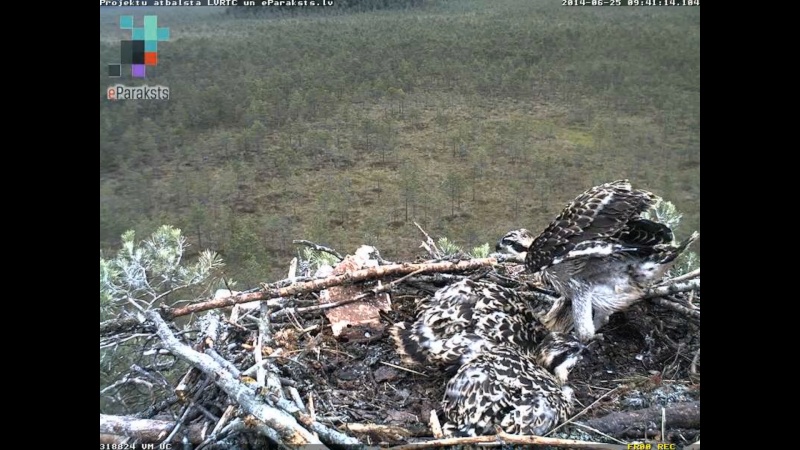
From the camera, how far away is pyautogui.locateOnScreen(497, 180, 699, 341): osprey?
9.11 feet

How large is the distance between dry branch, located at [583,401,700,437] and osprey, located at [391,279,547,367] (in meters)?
0.45

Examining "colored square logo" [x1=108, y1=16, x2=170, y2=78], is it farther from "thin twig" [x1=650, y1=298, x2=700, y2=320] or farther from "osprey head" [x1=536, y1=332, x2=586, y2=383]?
"thin twig" [x1=650, y1=298, x2=700, y2=320]

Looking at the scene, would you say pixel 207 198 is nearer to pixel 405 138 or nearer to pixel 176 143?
pixel 176 143

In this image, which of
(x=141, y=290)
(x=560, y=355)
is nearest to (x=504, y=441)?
(x=560, y=355)

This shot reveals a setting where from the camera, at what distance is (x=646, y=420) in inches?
103

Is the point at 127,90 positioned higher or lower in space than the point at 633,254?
higher

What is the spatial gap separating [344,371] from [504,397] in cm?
71

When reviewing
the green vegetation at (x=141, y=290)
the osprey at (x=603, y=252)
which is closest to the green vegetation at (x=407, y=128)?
the green vegetation at (x=141, y=290)

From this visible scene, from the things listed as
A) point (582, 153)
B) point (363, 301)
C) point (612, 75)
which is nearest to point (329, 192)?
point (363, 301)

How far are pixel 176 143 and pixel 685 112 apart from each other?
2.65 meters

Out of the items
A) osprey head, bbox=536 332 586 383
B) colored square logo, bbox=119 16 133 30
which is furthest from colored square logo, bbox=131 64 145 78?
osprey head, bbox=536 332 586 383

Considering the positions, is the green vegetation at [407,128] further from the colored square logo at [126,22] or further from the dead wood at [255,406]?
the dead wood at [255,406]

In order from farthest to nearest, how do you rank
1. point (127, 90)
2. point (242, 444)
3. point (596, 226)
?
point (127, 90), point (596, 226), point (242, 444)

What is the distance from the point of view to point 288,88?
3707 millimetres
